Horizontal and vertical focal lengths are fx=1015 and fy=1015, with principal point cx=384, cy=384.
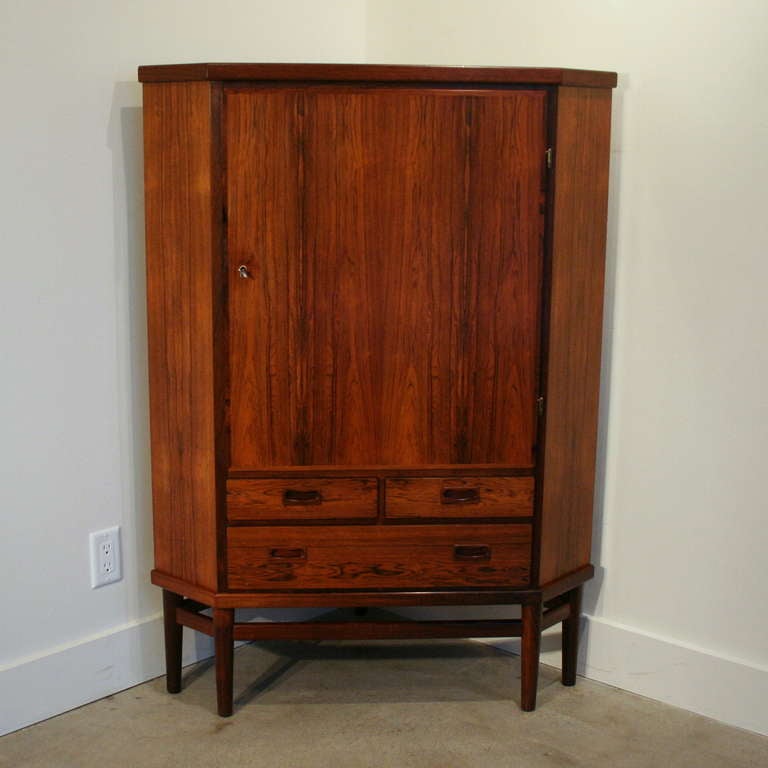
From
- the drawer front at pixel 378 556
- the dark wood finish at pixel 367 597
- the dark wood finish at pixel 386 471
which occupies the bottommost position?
the dark wood finish at pixel 367 597

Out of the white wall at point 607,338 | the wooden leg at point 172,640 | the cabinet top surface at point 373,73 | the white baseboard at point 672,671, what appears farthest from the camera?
the wooden leg at point 172,640

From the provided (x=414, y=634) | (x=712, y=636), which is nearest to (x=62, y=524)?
(x=414, y=634)

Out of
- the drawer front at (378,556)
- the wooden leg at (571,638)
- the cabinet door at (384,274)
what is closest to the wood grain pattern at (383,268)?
the cabinet door at (384,274)

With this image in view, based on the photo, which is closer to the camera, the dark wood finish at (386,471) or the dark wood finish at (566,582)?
the dark wood finish at (386,471)

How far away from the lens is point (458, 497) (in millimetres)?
2125

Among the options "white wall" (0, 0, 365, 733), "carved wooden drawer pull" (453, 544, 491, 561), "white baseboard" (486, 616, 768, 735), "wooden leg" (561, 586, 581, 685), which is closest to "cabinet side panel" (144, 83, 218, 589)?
"white wall" (0, 0, 365, 733)

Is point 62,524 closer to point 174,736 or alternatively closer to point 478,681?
point 174,736

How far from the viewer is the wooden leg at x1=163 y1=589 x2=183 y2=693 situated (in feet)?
7.48

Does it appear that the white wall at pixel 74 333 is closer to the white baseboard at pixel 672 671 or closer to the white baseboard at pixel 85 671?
the white baseboard at pixel 85 671

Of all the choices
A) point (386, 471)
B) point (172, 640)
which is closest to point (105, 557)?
point (172, 640)

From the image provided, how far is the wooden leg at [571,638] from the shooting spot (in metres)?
2.34

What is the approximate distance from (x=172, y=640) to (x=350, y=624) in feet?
1.38

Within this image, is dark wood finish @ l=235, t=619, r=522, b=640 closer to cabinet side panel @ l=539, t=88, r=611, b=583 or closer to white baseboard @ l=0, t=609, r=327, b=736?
cabinet side panel @ l=539, t=88, r=611, b=583

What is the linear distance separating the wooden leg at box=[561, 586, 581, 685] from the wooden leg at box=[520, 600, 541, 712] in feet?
0.53
